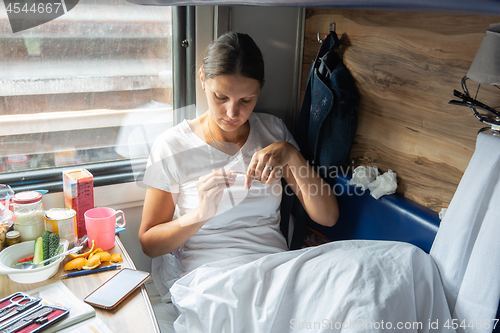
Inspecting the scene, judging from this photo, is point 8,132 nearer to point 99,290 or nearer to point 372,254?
point 99,290

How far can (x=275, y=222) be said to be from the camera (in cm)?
163

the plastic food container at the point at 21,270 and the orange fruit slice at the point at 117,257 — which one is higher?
the plastic food container at the point at 21,270

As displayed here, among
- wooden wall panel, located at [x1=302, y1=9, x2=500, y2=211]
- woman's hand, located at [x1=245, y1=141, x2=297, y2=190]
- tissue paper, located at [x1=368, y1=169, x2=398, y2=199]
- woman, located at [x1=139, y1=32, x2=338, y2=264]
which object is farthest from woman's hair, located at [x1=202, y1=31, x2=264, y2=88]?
tissue paper, located at [x1=368, y1=169, x2=398, y2=199]

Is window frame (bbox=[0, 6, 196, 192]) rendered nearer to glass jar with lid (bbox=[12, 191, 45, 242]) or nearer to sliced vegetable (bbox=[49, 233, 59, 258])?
glass jar with lid (bbox=[12, 191, 45, 242])

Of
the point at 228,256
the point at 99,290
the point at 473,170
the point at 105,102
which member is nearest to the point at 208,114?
the point at 105,102

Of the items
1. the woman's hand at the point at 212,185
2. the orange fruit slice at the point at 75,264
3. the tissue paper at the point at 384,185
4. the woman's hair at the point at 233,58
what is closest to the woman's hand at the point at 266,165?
the woman's hand at the point at 212,185

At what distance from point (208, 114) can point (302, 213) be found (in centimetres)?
63

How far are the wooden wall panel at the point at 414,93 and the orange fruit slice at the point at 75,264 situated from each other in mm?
1168

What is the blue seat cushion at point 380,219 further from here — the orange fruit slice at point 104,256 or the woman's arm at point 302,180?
the orange fruit slice at point 104,256

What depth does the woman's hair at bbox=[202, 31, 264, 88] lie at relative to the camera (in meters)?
1.38

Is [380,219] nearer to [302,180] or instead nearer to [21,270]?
[302,180]

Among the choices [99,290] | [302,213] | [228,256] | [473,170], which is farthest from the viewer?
[302,213]

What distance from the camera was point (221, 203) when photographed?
4.90ft

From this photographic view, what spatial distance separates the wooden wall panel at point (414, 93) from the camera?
1.29 meters
